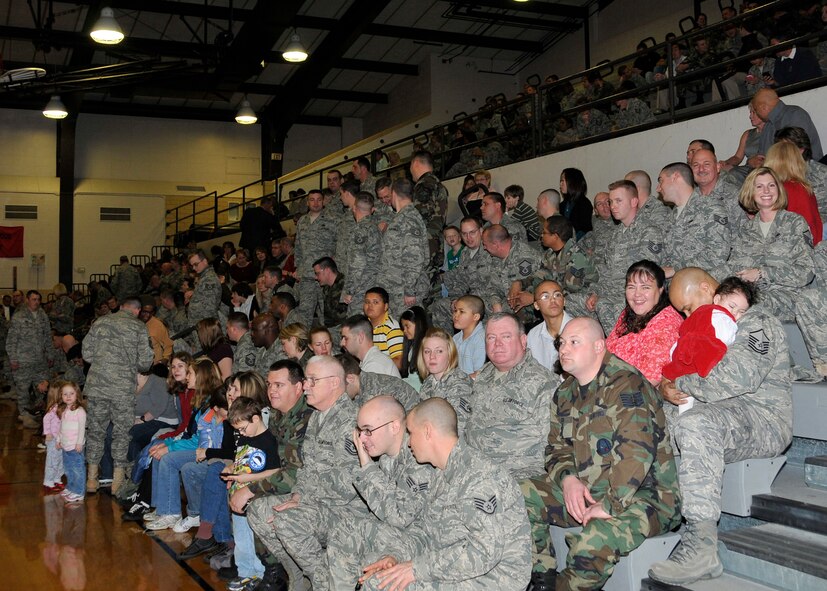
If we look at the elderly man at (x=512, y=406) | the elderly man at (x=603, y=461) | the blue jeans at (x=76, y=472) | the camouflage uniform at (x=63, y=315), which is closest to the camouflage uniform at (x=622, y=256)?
the elderly man at (x=512, y=406)

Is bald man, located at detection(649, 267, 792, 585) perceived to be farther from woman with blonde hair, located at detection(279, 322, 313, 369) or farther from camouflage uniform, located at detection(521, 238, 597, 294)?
woman with blonde hair, located at detection(279, 322, 313, 369)

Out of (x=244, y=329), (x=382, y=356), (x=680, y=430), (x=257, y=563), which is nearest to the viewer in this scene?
(x=680, y=430)

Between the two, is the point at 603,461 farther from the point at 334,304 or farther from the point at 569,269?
the point at 334,304

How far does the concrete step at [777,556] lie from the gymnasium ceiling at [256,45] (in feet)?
40.5

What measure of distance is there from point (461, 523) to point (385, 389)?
6.97 ft

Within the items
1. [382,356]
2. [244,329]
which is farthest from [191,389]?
[382,356]

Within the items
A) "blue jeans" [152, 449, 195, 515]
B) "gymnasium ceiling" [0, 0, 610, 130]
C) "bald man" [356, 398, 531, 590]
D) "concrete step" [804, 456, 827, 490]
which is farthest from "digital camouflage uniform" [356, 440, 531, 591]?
"gymnasium ceiling" [0, 0, 610, 130]

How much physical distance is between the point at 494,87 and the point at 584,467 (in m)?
16.7

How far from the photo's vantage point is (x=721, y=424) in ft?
11.6

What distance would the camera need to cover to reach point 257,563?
5.33m

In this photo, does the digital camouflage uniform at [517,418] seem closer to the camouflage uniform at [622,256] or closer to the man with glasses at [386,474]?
the man with glasses at [386,474]

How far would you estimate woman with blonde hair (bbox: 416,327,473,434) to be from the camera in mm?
4828

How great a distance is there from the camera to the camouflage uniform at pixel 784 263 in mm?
4637

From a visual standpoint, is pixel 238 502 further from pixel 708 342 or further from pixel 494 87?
pixel 494 87
